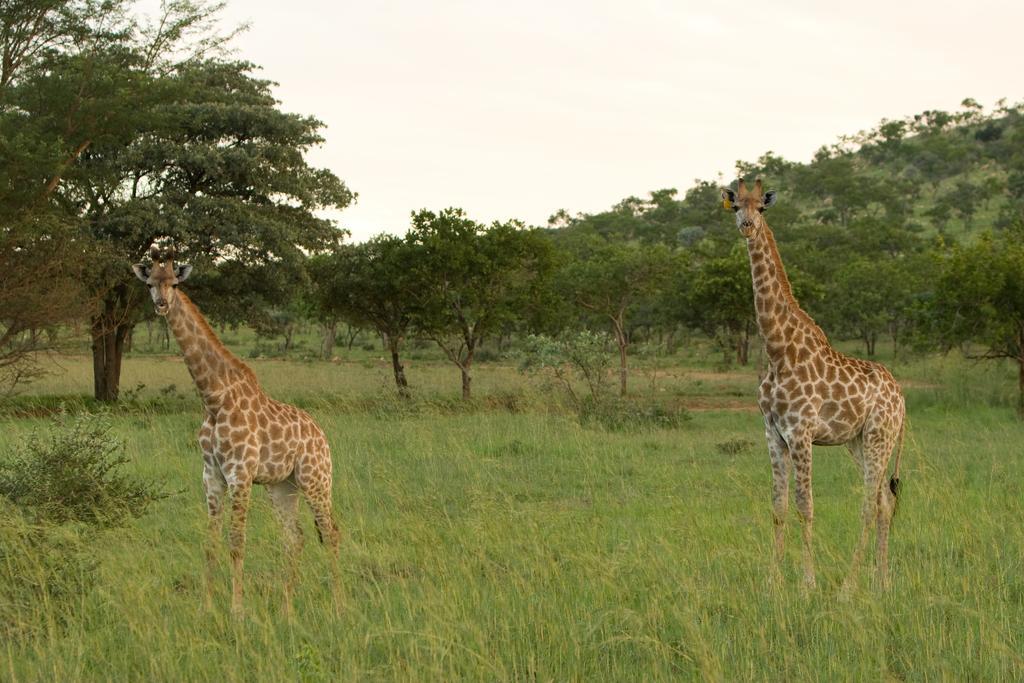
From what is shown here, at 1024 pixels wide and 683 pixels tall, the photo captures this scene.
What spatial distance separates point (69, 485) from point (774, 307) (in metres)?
6.62

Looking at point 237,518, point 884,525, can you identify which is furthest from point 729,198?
point 237,518

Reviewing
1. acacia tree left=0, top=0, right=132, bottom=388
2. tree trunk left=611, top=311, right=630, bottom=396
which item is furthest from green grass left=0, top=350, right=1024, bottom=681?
tree trunk left=611, top=311, right=630, bottom=396

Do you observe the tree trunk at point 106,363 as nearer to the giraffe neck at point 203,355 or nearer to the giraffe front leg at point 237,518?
the giraffe neck at point 203,355

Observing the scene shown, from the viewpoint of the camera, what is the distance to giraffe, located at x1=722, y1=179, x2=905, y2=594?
25.4 feet

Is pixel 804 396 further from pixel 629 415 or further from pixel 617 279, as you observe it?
pixel 617 279

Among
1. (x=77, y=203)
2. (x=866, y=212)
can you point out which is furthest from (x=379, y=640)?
(x=866, y=212)

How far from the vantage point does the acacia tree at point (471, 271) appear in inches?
1014

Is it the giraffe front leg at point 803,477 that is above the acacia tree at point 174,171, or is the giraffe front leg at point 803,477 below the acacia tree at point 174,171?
below

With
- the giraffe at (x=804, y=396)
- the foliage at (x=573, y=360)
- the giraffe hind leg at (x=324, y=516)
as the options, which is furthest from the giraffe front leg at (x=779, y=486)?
the foliage at (x=573, y=360)

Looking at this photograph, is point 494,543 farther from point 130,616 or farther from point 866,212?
point 866,212

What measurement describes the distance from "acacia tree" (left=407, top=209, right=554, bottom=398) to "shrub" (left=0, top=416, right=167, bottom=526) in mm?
16002

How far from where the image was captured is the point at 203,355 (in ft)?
23.8

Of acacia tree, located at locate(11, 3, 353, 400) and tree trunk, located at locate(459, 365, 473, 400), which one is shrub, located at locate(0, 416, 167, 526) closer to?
→ acacia tree, located at locate(11, 3, 353, 400)

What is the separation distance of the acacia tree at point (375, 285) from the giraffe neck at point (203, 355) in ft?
60.0
